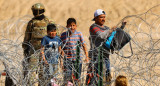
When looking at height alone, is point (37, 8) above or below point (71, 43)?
above

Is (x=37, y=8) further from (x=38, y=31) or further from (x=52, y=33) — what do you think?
(x=52, y=33)

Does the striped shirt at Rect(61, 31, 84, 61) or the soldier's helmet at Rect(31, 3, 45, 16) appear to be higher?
the soldier's helmet at Rect(31, 3, 45, 16)

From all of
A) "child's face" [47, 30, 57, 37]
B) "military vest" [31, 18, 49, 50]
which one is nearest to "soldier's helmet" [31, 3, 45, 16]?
"military vest" [31, 18, 49, 50]

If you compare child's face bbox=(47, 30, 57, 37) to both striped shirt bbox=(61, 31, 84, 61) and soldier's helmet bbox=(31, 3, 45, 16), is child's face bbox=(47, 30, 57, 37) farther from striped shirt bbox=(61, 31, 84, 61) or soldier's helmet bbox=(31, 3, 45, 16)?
soldier's helmet bbox=(31, 3, 45, 16)

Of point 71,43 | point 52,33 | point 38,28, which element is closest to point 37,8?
point 38,28

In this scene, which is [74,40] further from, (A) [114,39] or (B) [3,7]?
(B) [3,7]

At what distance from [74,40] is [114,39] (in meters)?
0.69

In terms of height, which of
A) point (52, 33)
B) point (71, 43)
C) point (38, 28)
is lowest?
point (71, 43)

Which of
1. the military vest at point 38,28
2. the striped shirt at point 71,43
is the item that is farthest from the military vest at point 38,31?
the striped shirt at point 71,43

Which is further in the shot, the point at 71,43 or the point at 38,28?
the point at 38,28

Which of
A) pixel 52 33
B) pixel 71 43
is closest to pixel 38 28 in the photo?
pixel 52 33

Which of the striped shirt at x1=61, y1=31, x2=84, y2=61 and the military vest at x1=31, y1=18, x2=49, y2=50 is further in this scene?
the military vest at x1=31, y1=18, x2=49, y2=50

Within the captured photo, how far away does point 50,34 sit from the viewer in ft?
17.4

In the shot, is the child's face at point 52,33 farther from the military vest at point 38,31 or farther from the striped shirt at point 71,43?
the military vest at point 38,31
